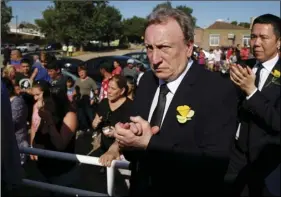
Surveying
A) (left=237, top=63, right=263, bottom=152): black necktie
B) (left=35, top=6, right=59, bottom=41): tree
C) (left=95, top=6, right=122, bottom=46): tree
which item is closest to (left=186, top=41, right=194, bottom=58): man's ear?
(left=237, top=63, right=263, bottom=152): black necktie

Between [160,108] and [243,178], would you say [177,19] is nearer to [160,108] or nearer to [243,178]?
[160,108]

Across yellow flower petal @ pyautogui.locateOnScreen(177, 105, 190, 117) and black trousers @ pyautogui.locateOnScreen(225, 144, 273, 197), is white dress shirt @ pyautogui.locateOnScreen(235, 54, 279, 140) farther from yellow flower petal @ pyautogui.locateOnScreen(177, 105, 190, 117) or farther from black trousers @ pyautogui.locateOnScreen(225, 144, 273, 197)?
yellow flower petal @ pyautogui.locateOnScreen(177, 105, 190, 117)

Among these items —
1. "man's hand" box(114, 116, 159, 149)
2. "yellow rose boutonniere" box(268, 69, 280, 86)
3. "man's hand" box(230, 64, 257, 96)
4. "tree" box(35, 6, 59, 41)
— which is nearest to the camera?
"man's hand" box(114, 116, 159, 149)

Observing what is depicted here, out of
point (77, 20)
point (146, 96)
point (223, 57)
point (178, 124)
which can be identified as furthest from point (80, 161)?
point (77, 20)

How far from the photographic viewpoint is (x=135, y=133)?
1.56 m

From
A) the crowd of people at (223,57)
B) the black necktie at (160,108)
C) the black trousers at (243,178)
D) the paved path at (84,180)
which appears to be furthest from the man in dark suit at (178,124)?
the paved path at (84,180)

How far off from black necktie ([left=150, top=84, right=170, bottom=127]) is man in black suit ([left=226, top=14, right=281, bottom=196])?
62 centimetres

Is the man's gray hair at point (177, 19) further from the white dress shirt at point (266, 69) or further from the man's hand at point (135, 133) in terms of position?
the white dress shirt at point (266, 69)

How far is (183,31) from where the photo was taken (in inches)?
69.4

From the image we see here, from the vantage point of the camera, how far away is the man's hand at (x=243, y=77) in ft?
7.17

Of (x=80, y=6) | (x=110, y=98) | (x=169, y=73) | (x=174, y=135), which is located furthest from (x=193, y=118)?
(x=80, y=6)

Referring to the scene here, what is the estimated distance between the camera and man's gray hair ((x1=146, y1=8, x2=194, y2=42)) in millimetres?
1756

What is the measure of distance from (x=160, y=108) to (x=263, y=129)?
3.42 feet

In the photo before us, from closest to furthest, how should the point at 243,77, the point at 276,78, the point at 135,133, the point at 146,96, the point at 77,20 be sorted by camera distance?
the point at 135,133, the point at 146,96, the point at 243,77, the point at 276,78, the point at 77,20
